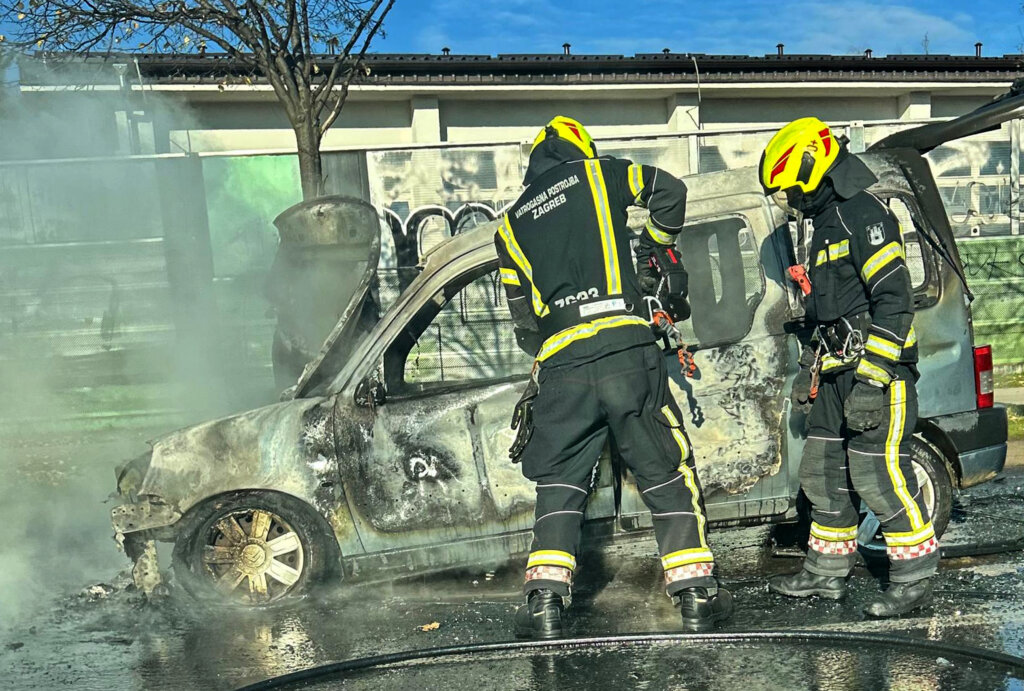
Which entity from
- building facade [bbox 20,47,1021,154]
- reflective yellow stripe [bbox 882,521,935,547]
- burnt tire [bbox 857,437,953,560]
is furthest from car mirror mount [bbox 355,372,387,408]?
building facade [bbox 20,47,1021,154]

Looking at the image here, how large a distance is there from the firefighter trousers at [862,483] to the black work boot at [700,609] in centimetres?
68

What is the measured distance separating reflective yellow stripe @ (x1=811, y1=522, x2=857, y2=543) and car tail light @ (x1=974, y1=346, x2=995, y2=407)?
45.6 inches

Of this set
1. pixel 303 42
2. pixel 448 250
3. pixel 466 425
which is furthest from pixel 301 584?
pixel 303 42

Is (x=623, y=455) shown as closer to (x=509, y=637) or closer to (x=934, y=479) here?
(x=509, y=637)

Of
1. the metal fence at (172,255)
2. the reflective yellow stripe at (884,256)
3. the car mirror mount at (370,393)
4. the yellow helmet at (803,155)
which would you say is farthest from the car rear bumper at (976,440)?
the metal fence at (172,255)

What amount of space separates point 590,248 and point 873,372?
4.41ft

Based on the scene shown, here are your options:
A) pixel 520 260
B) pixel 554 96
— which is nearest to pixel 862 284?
pixel 520 260

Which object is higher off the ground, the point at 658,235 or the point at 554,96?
the point at 554,96

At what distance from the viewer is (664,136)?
1059cm

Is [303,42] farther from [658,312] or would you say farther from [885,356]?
[885,356]

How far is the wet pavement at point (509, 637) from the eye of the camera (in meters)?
3.84

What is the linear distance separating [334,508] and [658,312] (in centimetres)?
190

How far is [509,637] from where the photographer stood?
14.6 feet

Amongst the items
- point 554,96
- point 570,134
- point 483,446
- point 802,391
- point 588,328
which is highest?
point 554,96
